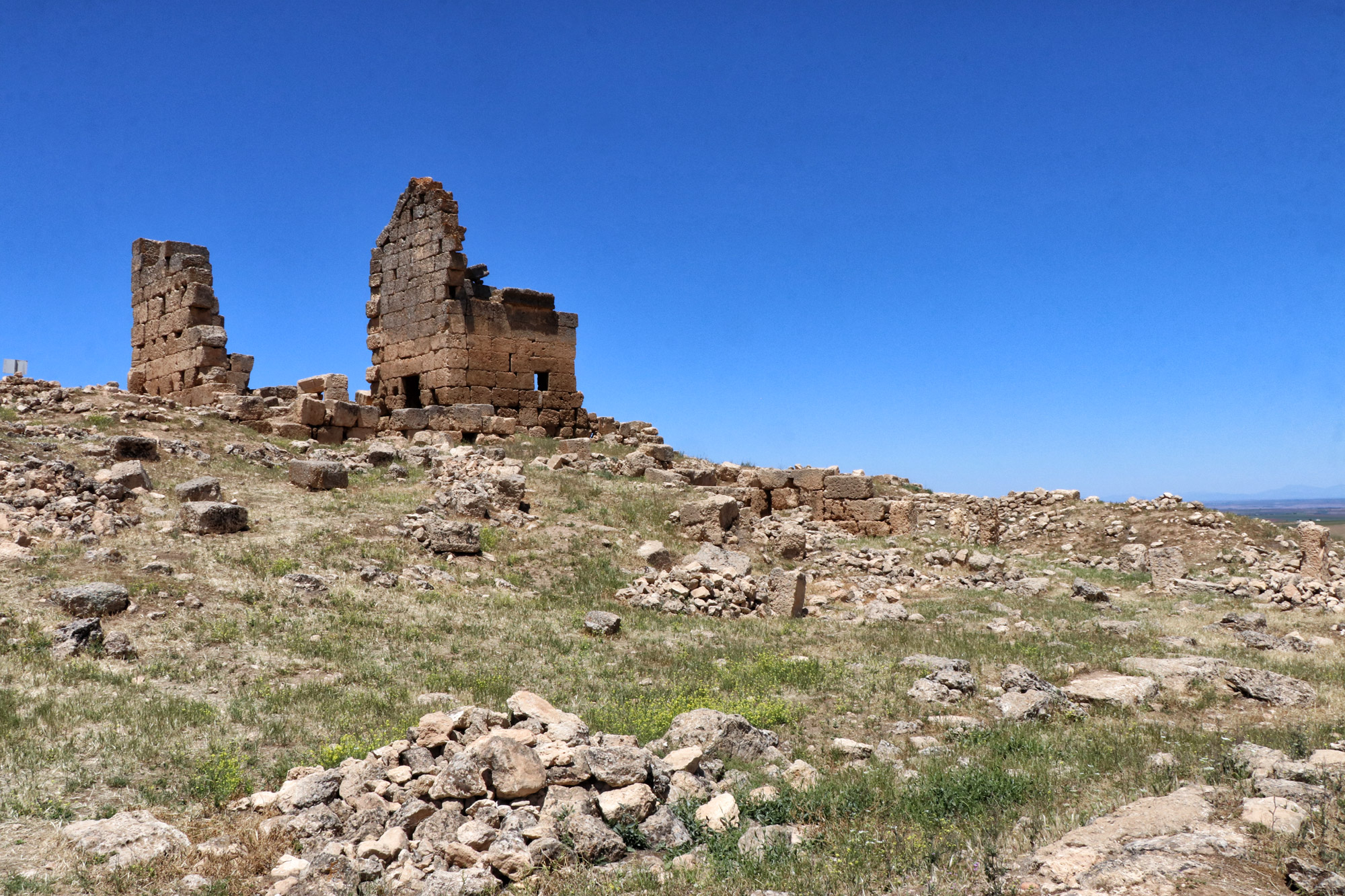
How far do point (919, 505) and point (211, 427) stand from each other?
17.1m

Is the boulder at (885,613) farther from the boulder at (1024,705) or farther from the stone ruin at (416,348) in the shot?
the stone ruin at (416,348)

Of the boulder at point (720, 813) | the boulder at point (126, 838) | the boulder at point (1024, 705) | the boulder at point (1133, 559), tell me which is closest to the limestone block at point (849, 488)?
the boulder at point (1133, 559)

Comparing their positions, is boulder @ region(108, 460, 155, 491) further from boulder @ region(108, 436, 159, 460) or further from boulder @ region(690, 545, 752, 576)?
boulder @ region(690, 545, 752, 576)

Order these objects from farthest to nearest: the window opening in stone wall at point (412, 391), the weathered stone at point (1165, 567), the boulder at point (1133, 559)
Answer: the window opening in stone wall at point (412, 391) < the boulder at point (1133, 559) < the weathered stone at point (1165, 567)

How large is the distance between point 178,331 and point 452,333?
6.92 metres

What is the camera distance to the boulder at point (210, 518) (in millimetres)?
11695

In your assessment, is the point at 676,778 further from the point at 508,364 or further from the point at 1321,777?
the point at 508,364

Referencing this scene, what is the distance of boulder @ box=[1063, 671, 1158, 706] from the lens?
8.09 metres

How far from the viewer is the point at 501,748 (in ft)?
17.8

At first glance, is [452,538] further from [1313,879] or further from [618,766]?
[1313,879]

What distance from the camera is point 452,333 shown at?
20.7m

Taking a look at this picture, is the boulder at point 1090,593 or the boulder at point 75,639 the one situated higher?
the boulder at point 75,639

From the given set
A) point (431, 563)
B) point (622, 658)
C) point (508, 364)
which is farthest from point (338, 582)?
point (508, 364)

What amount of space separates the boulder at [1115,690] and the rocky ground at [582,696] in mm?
44
